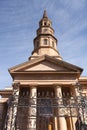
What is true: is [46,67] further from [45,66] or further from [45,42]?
[45,42]

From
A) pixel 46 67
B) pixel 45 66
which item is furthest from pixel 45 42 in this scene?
pixel 46 67

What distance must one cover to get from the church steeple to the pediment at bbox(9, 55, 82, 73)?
7.81 metres

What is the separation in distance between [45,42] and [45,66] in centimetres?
1083

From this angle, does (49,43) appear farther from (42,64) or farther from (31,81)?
(31,81)

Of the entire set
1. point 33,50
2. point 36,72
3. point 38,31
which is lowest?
point 36,72

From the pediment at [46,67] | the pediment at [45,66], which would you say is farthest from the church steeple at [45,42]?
the pediment at [46,67]

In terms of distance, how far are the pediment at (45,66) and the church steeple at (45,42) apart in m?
7.81

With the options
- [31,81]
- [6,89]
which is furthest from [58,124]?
[6,89]

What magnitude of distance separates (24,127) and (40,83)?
5.03 m

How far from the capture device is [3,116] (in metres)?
22.0

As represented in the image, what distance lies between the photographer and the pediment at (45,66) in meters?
20.3

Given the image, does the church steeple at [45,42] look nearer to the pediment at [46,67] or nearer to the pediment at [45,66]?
the pediment at [45,66]

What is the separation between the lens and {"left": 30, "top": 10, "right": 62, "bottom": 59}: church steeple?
97.7ft

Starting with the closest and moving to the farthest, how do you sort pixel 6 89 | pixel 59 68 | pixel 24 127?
1. pixel 24 127
2. pixel 59 68
3. pixel 6 89
